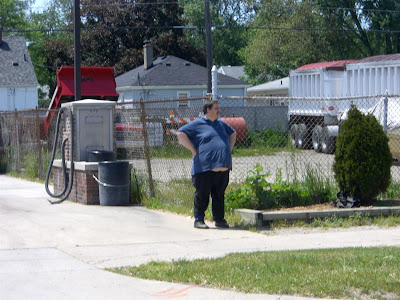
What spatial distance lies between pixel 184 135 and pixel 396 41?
35.0 meters

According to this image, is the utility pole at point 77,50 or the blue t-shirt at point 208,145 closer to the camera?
the blue t-shirt at point 208,145

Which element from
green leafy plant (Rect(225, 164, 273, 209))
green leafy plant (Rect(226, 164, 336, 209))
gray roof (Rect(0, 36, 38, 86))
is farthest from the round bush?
gray roof (Rect(0, 36, 38, 86))

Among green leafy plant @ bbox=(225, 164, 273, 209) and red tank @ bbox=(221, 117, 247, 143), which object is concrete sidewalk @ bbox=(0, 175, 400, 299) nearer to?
green leafy plant @ bbox=(225, 164, 273, 209)

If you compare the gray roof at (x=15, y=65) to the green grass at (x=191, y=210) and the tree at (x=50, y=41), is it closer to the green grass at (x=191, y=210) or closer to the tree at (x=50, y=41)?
the tree at (x=50, y=41)

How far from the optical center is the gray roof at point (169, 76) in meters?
38.1

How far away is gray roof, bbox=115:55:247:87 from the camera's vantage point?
38.1 m

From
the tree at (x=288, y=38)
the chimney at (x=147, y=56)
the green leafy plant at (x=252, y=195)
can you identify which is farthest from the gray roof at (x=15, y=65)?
the green leafy plant at (x=252, y=195)

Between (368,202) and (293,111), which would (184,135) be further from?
(293,111)

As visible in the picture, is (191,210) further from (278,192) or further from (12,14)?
(12,14)

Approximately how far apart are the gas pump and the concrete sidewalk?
1.06 m

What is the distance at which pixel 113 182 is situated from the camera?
1111 cm

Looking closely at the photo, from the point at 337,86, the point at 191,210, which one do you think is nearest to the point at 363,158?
the point at 191,210

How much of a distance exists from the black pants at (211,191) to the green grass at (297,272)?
1.95 m

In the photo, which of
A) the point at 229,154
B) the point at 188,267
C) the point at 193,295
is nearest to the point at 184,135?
the point at 229,154
